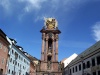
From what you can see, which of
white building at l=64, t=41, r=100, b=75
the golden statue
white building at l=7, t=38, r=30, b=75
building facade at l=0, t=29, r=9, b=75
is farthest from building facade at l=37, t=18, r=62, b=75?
building facade at l=0, t=29, r=9, b=75

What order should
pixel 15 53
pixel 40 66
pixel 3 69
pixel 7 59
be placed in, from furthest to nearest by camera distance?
pixel 40 66
pixel 15 53
pixel 7 59
pixel 3 69

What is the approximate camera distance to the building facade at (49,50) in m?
→ 63.9

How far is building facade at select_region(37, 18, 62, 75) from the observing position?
63938mm

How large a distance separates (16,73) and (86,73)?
2167 centimetres

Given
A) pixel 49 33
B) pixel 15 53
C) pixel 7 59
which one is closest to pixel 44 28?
pixel 49 33

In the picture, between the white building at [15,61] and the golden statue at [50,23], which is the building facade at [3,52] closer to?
the white building at [15,61]

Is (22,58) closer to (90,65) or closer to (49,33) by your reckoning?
(49,33)

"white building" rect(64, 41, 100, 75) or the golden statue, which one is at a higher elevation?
the golden statue

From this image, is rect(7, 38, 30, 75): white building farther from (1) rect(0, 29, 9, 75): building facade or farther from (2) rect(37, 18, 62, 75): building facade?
(2) rect(37, 18, 62, 75): building facade

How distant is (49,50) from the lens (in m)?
67.2

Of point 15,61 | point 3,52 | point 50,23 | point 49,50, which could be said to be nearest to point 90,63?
point 3,52

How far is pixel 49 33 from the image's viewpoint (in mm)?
68250

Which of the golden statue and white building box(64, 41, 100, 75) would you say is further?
the golden statue

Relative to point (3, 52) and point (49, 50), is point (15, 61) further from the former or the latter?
point (49, 50)
